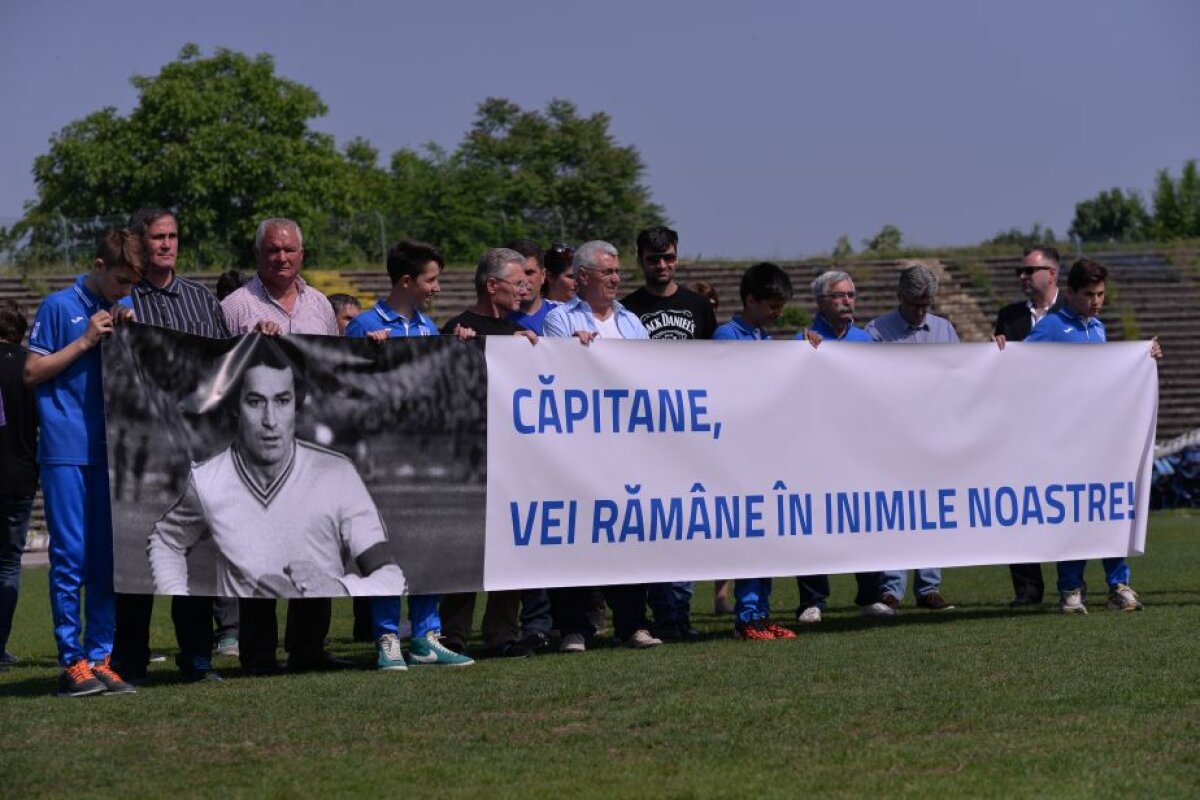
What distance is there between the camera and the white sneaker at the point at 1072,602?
32.8 ft

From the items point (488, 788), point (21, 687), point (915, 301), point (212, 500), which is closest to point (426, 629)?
point (212, 500)

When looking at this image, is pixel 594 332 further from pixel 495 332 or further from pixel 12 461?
pixel 12 461

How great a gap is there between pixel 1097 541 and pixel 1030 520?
494 mm

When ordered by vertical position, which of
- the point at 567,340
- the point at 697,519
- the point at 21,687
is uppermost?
the point at 567,340

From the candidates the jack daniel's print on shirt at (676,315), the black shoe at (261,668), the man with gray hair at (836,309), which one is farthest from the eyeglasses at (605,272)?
the black shoe at (261,668)

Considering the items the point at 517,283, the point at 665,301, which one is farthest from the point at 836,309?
the point at 517,283

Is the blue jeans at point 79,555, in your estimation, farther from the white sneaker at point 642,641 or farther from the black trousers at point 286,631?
the white sneaker at point 642,641

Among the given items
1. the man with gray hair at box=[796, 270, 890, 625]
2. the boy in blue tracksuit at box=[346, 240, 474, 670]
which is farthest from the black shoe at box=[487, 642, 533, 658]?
the man with gray hair at box=[796, 270, 890, 625]

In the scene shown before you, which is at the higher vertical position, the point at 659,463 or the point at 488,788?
the point at 659,463

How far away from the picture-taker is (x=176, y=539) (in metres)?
7.72

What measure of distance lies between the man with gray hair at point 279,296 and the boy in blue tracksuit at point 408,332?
0.21 meters

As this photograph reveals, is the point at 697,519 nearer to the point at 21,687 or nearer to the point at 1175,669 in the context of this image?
the point at 1175,669

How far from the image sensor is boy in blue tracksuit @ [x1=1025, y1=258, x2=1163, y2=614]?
10.1 metres

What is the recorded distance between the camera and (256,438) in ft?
26.0
